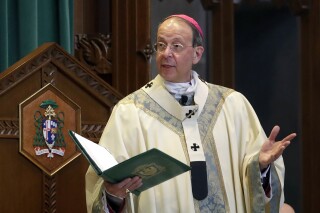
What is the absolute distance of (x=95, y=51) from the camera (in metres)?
4.72

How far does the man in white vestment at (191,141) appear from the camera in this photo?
10.5 feet

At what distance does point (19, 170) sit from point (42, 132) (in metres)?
0.23

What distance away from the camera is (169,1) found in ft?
16.9

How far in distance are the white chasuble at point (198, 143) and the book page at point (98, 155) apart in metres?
0.19

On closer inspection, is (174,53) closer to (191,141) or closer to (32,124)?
(191,141)

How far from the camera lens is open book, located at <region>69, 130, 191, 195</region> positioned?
2758 millimetres

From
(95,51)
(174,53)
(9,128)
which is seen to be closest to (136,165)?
(174,53)

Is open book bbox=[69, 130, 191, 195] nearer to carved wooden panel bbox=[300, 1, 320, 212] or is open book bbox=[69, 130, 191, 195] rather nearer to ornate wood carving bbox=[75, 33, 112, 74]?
ornate wood carving bbox=[75, 33, 112, 74]

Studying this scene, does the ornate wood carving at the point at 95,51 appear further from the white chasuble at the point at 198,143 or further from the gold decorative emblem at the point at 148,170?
the gold decorative emblem at the point at 148,170

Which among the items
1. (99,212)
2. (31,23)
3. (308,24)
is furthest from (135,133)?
(308,24)

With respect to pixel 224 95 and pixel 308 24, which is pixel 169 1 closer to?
pixel 308 24

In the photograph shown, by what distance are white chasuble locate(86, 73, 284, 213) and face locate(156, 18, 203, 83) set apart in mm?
119

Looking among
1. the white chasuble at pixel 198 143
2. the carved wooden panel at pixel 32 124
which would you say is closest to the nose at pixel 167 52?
the white chasuble at pixel 198 143

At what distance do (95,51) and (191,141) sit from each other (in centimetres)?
158
